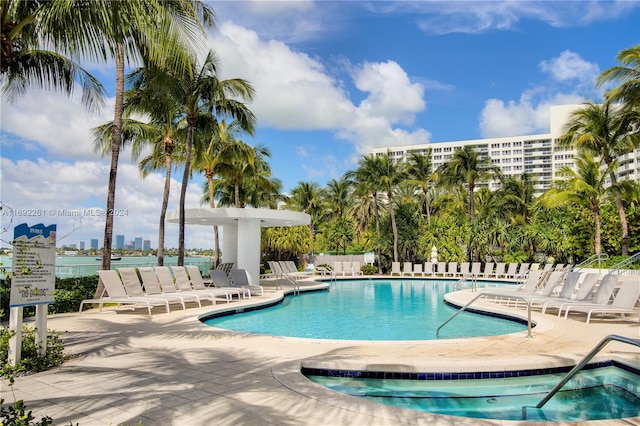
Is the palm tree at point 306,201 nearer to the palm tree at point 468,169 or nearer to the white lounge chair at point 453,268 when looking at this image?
the palm tree at point 468,169

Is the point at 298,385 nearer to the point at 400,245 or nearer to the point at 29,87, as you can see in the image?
the point at 29,87

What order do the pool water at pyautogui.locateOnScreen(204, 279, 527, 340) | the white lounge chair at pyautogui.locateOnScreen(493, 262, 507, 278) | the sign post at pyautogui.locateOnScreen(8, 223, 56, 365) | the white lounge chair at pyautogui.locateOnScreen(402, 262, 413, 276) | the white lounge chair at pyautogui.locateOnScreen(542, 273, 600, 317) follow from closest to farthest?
the sign post at pyautogui.locateOnScreen(8, 223, 56, 365) < the pool water at pyautogui.locateOnScreen(204, 279, 527, 340) < the white lounge chair at pyautogui.locateOnScreen(542, 273, 600, 317) < the white lounge chair at pyautogui.locateOnScreen(493, 262, 507, 278) < the white lounge chair at pyautogui.locateOnScreen(402, 262, 413, 276)

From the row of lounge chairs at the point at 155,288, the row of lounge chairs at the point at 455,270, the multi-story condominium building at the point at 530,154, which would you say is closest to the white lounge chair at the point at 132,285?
the row of lounge chairs at the point at 155,288

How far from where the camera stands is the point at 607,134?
22.8 metres

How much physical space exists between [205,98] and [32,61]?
8.84 m

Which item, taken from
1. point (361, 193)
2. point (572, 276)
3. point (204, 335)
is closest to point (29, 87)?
point (204, 335)

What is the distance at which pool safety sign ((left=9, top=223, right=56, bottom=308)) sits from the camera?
5621 mm

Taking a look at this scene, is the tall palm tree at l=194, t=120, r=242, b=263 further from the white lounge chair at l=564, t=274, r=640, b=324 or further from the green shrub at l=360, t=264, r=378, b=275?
the white lounge chair at l=564, t=274, r=640, b=324

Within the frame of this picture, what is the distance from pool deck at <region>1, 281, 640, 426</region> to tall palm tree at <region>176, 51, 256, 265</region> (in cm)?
914

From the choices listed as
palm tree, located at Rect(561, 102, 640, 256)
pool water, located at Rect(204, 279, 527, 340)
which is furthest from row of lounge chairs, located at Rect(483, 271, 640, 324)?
palm tree, located at Rect(561, 102, 640, 256)

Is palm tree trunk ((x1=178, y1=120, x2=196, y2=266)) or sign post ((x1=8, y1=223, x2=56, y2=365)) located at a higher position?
palm tree trunk ((x1=178, y1=120, x2=196, y2=266))

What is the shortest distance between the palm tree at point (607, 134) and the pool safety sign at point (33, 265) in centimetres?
2324

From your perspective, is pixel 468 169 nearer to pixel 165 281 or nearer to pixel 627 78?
pixel 627 78

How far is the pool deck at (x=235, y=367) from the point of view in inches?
159
